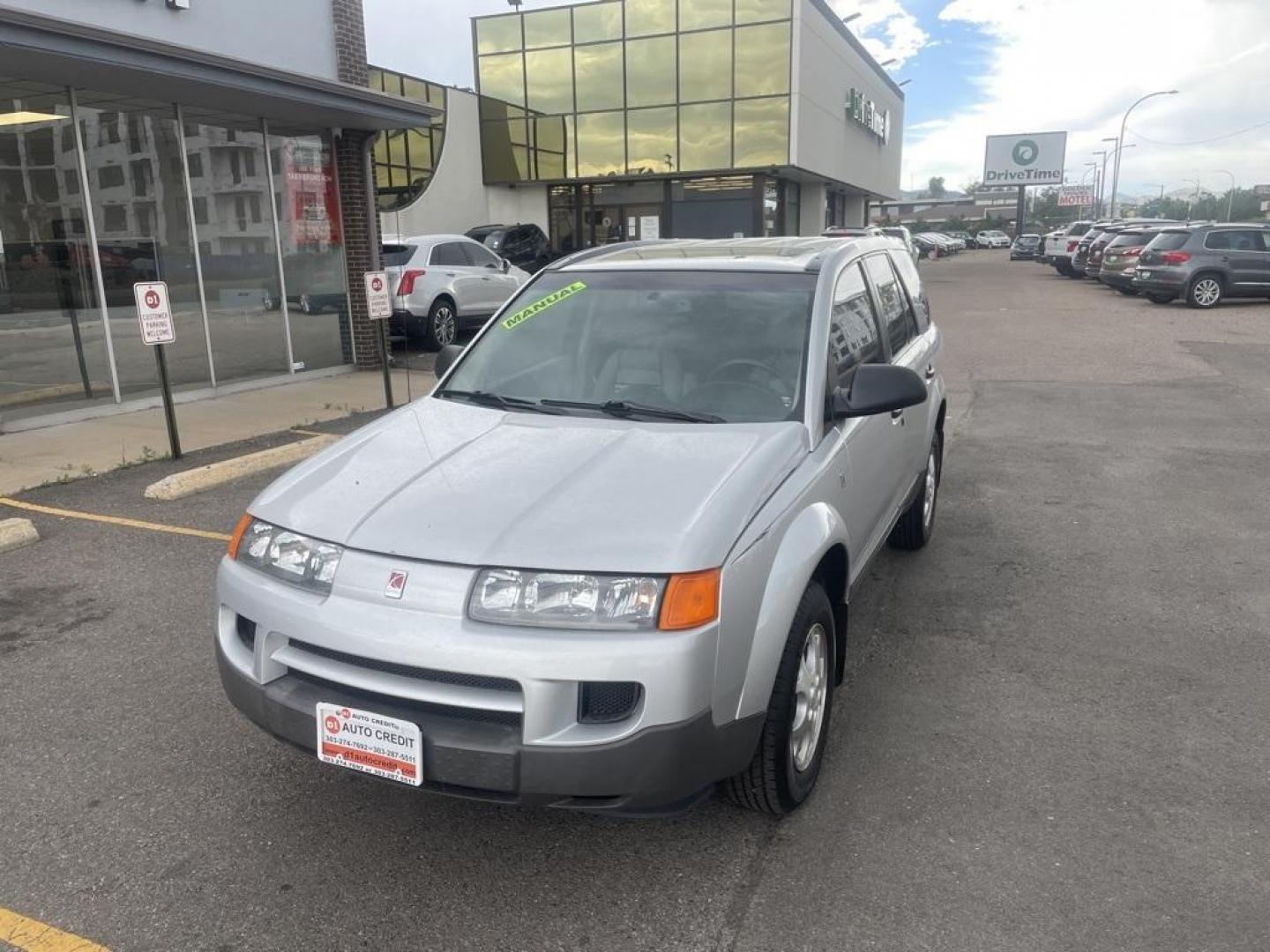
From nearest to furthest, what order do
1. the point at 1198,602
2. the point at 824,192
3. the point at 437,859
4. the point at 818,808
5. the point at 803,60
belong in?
1. the point at 437,859
2. the point at 818,808
3. the point at 1198,602
4. the point at 803,60
5. the point at 824,192

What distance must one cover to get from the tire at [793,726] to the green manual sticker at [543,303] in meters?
1.80

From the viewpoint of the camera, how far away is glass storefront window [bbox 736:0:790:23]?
27.9 metres

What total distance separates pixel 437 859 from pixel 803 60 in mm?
29235

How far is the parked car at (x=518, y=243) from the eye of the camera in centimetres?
2150

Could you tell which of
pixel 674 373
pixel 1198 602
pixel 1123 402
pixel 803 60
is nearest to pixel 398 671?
pixel 674 373

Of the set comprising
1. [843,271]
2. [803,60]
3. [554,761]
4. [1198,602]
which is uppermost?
[803,60]

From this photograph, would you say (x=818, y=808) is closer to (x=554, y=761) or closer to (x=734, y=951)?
(x=734, y=951)

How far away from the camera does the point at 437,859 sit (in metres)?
2.96

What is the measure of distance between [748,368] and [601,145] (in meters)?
28.5

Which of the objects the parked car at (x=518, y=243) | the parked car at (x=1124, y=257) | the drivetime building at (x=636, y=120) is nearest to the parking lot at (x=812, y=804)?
the parked car at (x=518, y=243)

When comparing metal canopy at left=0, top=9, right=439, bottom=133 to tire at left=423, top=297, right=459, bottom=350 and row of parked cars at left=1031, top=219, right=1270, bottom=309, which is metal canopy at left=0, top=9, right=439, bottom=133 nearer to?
tire at left=423, top=297, right=459, bottom=350

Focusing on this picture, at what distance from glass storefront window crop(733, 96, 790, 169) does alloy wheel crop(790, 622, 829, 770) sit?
27.5 m

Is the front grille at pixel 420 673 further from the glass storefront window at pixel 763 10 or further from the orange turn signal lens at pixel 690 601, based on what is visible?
the glass storefront window at pixel 763 10

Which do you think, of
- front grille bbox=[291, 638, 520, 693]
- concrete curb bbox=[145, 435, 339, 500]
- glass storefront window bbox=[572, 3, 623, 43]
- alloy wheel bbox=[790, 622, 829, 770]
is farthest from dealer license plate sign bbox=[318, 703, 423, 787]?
glass storefront window bbox=[572, 3, 623, 43]
